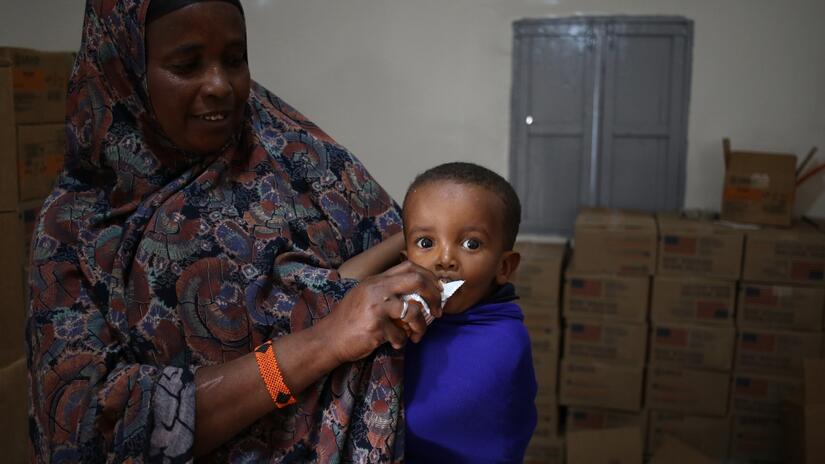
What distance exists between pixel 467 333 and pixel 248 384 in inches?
13.4

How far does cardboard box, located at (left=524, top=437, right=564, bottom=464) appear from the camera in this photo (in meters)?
3.51

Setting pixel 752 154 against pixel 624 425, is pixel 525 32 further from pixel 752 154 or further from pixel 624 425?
pixel 624 425

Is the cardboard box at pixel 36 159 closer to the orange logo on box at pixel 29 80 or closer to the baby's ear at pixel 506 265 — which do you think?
the orange logo on box at pixel 29 80

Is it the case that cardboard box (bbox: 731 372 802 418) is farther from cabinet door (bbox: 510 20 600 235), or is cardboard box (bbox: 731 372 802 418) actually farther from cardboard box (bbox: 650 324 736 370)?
cabinet door (bbox: 510 20 600 235)

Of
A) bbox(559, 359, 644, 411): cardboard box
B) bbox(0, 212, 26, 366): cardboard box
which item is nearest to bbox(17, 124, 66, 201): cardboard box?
bbox(0, 212, 26, 366): cardboard box

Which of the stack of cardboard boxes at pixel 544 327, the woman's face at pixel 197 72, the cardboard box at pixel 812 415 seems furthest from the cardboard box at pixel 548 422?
the woman's face at pixel 197 72

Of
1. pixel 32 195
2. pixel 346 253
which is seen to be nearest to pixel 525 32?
pixel 32 195

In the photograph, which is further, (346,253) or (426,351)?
(346,253)

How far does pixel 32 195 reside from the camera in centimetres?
236

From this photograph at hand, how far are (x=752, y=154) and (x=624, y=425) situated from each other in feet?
4.41

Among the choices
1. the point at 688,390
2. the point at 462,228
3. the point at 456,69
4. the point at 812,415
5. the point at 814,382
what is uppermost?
the point at 456,69

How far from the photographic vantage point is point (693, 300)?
3260mm

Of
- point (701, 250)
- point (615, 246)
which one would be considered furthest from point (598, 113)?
point (701, 250)

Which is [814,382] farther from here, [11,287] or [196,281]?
[11,287]
